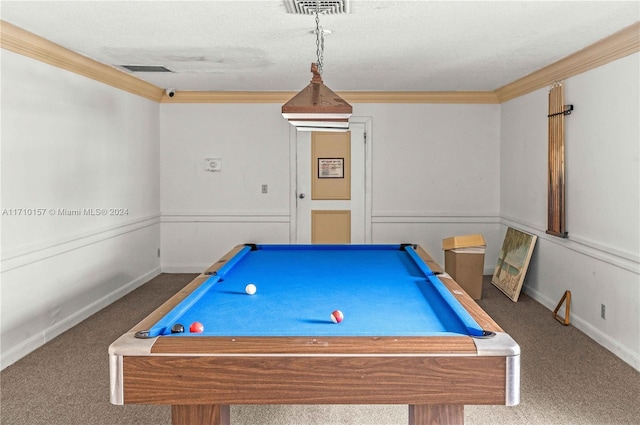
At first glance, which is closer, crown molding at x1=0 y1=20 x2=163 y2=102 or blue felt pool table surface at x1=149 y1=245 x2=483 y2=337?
blue felt pool table surface at x1=149 y1=245 x2=483 y2=337

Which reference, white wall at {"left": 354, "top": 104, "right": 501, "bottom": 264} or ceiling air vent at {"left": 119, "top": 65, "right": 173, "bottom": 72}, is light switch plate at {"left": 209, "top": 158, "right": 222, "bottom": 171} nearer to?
ceiling air vent at {"left": 119, "top": 65, "right": 173, "bottom": 72}

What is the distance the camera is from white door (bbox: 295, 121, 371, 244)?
679 cm

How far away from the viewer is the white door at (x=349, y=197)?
6.79 metres

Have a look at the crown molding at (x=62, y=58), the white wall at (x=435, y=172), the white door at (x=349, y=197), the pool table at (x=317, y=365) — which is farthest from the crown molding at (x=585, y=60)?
the crown molding at (x=62, y=58)

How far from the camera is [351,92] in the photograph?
21.7 ft

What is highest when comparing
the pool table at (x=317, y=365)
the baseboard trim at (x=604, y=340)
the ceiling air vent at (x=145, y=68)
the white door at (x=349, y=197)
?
the ceiling air vent at (x=145, y=68)

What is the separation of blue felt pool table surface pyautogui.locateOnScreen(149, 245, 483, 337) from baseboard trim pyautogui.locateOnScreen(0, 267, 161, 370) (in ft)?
5.80

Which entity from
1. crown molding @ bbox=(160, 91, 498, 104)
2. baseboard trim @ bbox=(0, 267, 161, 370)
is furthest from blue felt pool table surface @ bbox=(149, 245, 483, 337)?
crown molding @ bbox=(160, 91, 498, 104)

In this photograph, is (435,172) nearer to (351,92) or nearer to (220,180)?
(351,92)

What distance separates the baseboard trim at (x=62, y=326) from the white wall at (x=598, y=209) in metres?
4.46

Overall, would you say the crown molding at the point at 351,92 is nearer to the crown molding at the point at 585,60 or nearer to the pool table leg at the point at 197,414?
the crown molding at the point at 585,60

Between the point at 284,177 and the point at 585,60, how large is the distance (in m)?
3.81

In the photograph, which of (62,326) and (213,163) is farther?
(213,163)

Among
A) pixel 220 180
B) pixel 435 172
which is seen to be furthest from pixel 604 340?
pixel 220 180
